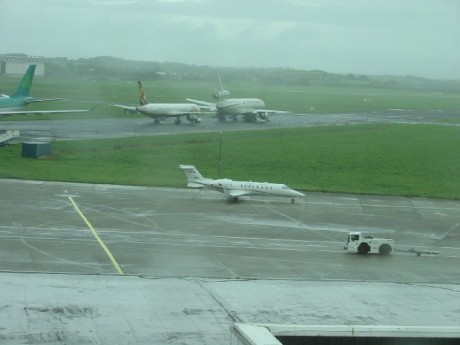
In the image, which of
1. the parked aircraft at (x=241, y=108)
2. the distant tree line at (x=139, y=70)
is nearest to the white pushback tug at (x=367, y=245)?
the distant tree line at (x=139, y=70)

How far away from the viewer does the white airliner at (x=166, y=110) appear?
3637 inches

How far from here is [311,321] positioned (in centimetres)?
2405

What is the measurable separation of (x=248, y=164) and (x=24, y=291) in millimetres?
51015

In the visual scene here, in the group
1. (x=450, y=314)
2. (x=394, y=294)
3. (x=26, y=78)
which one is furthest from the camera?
(x=26, y=78)

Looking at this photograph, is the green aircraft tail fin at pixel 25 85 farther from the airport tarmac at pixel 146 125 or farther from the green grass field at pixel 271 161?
the green grass field at pixel 271 161

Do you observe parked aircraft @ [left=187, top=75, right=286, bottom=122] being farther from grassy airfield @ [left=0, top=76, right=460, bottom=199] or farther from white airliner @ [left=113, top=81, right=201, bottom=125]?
grassy airfield @ [left=0, top=76, right=460, bottom=199]

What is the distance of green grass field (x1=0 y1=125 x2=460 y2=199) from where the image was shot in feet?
216

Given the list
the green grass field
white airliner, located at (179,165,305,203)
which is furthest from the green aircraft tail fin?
white airliner, located at (179,165,305,203)

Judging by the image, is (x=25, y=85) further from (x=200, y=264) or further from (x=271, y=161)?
Result: (x=200, y=264)

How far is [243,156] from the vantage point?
79.6 meters

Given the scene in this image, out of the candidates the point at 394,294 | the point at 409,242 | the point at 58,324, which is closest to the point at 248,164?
the point at 409,242

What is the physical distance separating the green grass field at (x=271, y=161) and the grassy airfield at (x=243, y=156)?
3.4 inches

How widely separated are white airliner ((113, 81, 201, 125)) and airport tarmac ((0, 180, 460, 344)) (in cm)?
3230

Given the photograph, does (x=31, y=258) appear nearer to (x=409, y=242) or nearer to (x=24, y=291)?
(x=24, y=291)
